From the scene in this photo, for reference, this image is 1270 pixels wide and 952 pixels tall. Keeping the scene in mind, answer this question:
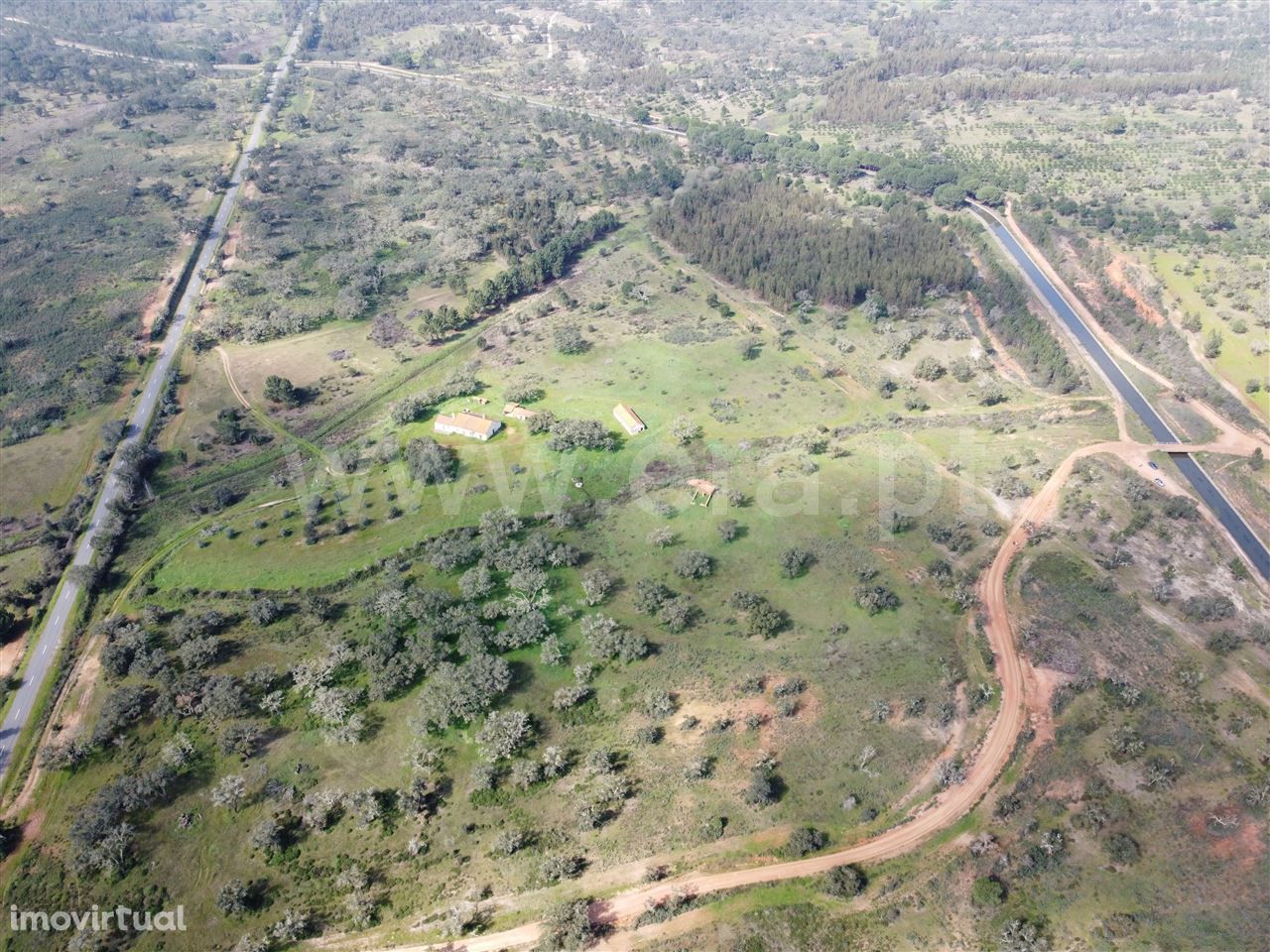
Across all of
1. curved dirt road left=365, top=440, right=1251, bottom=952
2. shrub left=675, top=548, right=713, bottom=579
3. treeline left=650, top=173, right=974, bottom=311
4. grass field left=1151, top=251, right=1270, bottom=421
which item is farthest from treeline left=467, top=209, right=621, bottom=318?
grass field left=1151, top=251, right=1270, bottom=421

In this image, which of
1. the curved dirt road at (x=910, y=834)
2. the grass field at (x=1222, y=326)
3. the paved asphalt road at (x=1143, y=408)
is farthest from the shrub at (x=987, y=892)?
the grass field at (x=1222, y=326)

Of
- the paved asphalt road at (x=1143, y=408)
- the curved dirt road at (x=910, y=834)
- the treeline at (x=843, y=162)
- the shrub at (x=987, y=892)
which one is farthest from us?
the treeline at (x=843, y=162)

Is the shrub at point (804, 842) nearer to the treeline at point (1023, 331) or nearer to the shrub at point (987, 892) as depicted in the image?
the shrub at point (987, 892)

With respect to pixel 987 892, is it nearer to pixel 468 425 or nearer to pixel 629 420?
pixel 629 420

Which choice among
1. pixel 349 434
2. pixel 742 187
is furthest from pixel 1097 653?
pixel 742 187

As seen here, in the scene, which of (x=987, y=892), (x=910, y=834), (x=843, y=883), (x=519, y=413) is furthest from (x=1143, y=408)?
(x=843, y=883)

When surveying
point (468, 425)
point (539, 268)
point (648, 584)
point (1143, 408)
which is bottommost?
point (1143, 408)
